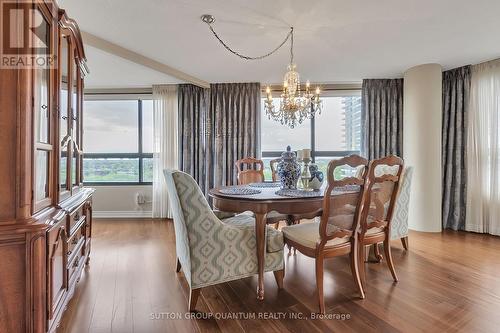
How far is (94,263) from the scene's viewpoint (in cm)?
254

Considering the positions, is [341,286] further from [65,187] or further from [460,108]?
[460,108]

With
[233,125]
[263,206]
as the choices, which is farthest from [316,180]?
[233,125]

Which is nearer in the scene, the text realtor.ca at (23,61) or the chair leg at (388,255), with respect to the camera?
the text realtor.ca at (23,61)

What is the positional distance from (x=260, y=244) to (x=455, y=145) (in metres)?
3.60

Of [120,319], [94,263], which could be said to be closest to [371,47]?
[120,319]

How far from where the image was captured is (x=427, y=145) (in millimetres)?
3543

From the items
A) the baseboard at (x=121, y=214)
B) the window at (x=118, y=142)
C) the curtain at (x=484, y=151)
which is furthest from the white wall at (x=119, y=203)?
the curtain at (x=484, y=151)

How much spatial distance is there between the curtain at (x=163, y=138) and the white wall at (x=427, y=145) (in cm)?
377

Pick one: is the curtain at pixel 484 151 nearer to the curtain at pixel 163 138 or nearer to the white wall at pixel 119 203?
the curtain at pixel 163 138

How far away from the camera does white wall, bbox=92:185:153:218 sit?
14.6 feet

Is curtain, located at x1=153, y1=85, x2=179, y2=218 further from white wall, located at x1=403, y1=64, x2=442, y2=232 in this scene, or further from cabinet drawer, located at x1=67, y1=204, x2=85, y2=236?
white wall, located at x1=403, y1=64, x2=442, y2=232

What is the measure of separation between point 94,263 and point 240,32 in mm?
2799

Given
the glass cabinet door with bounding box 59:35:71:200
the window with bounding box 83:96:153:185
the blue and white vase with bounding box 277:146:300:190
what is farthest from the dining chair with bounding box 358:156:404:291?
the window with bounding box 83:96:153:185

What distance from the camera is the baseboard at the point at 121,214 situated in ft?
14.6
